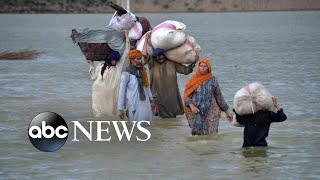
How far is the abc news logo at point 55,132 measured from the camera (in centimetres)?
1220

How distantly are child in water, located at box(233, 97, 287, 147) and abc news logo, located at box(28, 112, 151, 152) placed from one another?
2.00 m

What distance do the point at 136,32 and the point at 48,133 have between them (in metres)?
3.01

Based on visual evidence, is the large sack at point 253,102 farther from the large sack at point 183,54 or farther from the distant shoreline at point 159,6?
the distant shoreline at point 159,6

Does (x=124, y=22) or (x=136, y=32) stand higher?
(x=124, y=22)

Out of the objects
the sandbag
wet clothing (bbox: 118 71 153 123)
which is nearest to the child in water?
wet clothing (bbox: 118 71 153 123)

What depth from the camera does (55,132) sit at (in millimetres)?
12250

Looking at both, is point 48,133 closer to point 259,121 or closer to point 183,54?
point 259,121

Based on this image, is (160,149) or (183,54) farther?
(183,54)

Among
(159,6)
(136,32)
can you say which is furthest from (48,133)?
(159,6)

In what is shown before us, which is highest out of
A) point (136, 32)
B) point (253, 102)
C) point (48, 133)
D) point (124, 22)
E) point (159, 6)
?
point (124, 22)

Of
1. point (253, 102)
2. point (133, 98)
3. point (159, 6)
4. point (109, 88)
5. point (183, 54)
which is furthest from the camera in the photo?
point (159, 6)

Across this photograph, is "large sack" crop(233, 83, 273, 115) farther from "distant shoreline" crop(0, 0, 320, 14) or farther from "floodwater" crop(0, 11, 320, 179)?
"distant shoreline" crop(0, 0, 320, 14)

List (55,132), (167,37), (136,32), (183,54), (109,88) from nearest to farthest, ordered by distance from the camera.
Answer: (55,132), (167,37), (183,54), (136,32), (109,88)

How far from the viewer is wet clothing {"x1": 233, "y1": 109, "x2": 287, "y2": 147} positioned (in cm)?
1161
